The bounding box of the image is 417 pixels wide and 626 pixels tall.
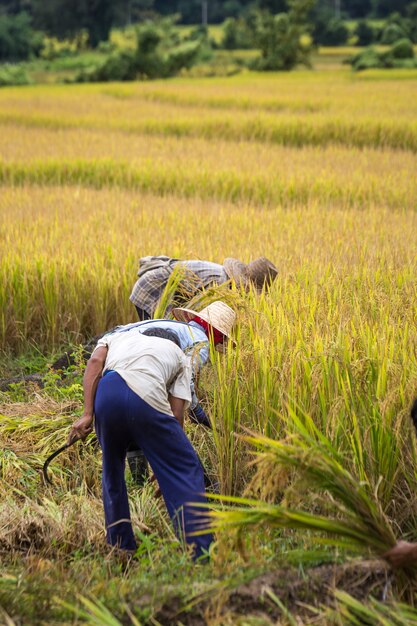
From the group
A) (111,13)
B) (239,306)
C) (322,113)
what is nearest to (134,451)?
(239,306)

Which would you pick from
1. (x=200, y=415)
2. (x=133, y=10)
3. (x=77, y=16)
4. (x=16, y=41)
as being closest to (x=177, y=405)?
(x=200, y=415)

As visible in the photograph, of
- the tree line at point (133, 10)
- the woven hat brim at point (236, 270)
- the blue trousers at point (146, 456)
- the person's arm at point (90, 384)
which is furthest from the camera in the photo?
the tree line at point (133, 10)

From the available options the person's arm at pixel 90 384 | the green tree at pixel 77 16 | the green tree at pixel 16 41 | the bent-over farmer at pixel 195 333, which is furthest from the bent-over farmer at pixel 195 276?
the green tree at pixel 77 16

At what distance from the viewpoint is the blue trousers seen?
2.80 meters

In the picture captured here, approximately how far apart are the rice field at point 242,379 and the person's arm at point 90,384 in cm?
30

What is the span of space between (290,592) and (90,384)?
108cm

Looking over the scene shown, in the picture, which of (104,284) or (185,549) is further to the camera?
(104,284)

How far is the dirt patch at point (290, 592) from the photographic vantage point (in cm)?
221

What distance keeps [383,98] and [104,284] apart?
1228cm

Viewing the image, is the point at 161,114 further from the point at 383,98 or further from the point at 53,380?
the point at 53,380

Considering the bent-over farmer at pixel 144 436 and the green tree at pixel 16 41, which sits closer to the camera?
the bent-over farmer at pixel 144 436

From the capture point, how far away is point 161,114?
15.4m

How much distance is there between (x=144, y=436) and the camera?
283 centimetres

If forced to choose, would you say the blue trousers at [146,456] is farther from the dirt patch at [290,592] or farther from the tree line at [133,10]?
the tree line at [133,10]
